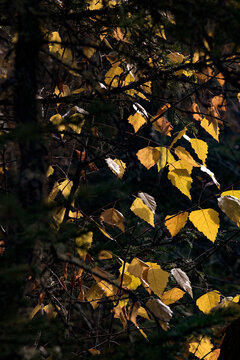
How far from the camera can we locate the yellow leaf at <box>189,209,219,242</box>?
1.55 metres

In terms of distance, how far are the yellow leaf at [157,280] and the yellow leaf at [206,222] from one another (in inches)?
9.7

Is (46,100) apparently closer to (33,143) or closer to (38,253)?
(33,143)

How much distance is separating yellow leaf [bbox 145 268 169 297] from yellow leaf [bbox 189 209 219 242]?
0.81 feet

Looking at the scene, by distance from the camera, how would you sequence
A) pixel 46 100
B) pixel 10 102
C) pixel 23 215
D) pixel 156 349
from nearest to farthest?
pixel 23 215 < pixel 156 349 < pixel 10 102 < pixel 46 100

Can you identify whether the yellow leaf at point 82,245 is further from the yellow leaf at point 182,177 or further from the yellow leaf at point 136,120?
the yellow leaf at point 136,120

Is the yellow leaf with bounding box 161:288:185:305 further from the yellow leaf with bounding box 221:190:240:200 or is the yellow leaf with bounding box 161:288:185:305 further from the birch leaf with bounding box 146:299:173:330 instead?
the yellow leaf with bounding box 221:190:240:200

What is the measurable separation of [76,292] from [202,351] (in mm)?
894

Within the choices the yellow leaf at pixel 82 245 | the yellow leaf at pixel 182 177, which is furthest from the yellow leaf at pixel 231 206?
the yellow leaf at pixel 82 245

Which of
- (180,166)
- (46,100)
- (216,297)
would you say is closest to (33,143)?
(46,100)

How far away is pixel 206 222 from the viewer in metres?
1.57

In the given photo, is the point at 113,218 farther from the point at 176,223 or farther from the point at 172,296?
the point at 172,296

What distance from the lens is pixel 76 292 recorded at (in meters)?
A: 2.29

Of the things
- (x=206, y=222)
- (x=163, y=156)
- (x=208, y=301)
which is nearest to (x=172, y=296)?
(x=208, y=301)

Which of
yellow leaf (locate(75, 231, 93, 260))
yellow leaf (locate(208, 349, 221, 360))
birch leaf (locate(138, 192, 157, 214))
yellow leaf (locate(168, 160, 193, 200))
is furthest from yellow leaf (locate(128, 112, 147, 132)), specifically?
yellow leaf (locate(208, 349, 221, 360))
